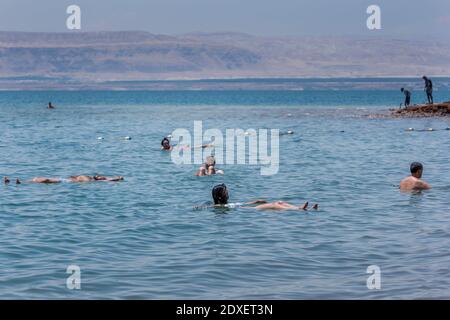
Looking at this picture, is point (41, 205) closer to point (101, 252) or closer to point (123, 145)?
point (101, 252)

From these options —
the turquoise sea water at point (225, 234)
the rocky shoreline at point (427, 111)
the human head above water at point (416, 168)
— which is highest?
the rocky shoreline at point (427, 111)

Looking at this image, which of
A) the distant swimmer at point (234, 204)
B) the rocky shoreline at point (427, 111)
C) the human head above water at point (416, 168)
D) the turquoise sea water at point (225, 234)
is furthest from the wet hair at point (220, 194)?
the rocky shoreline at point (427, 111)

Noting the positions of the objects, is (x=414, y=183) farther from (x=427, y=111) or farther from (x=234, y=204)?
(x=427, y=111)

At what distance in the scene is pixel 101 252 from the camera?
56.0 ft

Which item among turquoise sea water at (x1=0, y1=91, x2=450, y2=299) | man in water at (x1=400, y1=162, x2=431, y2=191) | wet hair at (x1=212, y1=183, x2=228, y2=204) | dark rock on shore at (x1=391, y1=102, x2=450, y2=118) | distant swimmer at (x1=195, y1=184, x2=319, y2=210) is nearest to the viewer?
turquoise sea water at (x1=0, y1=91, x2=450, y2=299)

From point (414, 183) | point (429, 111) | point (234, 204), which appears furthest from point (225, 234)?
point (429, 111)

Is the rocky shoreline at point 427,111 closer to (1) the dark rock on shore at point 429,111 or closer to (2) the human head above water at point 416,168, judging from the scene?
(1) the dark rock on shore at point 429,111

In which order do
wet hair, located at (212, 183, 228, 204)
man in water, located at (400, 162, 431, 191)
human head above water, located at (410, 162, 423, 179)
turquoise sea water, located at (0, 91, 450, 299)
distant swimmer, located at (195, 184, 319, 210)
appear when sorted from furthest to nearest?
man in water, located at (400, 162, 431, 191) → human head above water, located at (410, 162, 423, 179) → wet hair, located at (212, 183, 228, 204) → distant swimmer, located at (195, 184, 319, 210) → turquoise sea water, located at (0, 91, 450, 299)

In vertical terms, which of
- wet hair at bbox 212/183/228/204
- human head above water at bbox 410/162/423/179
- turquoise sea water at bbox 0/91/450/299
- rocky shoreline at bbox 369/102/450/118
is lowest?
turquoise sea water at bbox 0/91/450/299

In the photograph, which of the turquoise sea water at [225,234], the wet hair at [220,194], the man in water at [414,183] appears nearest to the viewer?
the turquoise sea water at [225,234]

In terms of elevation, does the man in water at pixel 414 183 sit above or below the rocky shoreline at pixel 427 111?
below

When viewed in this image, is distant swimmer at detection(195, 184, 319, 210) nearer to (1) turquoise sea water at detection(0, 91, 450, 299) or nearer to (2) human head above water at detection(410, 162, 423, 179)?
(1) turquoise sea water at detection(0, 91, 450, 299)

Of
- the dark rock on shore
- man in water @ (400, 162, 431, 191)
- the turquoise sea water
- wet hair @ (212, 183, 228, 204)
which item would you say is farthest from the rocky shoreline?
wet hair @ (212, 183, 228, 204)
